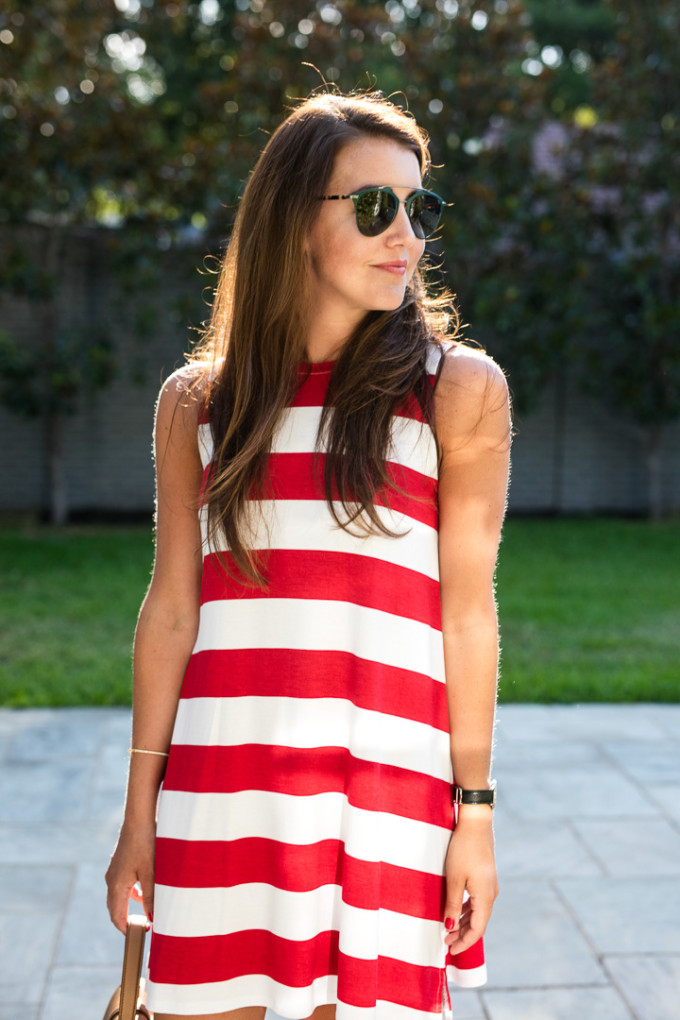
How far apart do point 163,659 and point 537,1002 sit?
1612 mm

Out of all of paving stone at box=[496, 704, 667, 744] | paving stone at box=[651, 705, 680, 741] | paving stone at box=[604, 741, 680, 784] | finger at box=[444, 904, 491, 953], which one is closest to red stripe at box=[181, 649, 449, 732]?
finger at box=[444, 904, 491, 953]

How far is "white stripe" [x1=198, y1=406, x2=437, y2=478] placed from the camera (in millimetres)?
1457

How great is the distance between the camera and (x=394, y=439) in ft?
4.79

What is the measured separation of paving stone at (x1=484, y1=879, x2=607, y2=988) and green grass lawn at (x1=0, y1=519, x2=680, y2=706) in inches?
81.2

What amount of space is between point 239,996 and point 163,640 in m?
0.52

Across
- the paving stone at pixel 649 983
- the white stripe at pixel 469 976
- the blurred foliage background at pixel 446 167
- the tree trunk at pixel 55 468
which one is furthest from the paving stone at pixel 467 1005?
the tree trunk at pixel 55 468

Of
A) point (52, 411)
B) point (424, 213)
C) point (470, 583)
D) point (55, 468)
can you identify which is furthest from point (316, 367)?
point (55, 468)

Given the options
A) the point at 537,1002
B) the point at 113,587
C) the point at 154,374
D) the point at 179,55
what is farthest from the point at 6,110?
the point at 537,1002

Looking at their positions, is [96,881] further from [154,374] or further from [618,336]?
[618,336]

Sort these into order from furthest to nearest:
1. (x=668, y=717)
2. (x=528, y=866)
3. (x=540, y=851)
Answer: (x=668, y=717), (x=540, y=851), (x=528, y=866)

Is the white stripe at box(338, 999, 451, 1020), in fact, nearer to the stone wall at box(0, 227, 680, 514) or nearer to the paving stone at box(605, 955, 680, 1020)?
the paving stone at box(605, 955, 680, 1020)

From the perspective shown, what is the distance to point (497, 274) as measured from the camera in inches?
402

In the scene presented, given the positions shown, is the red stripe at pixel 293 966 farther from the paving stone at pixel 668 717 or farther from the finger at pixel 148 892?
the paving stone at pixel 668 717

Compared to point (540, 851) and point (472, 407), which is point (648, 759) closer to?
point (540, 851)
